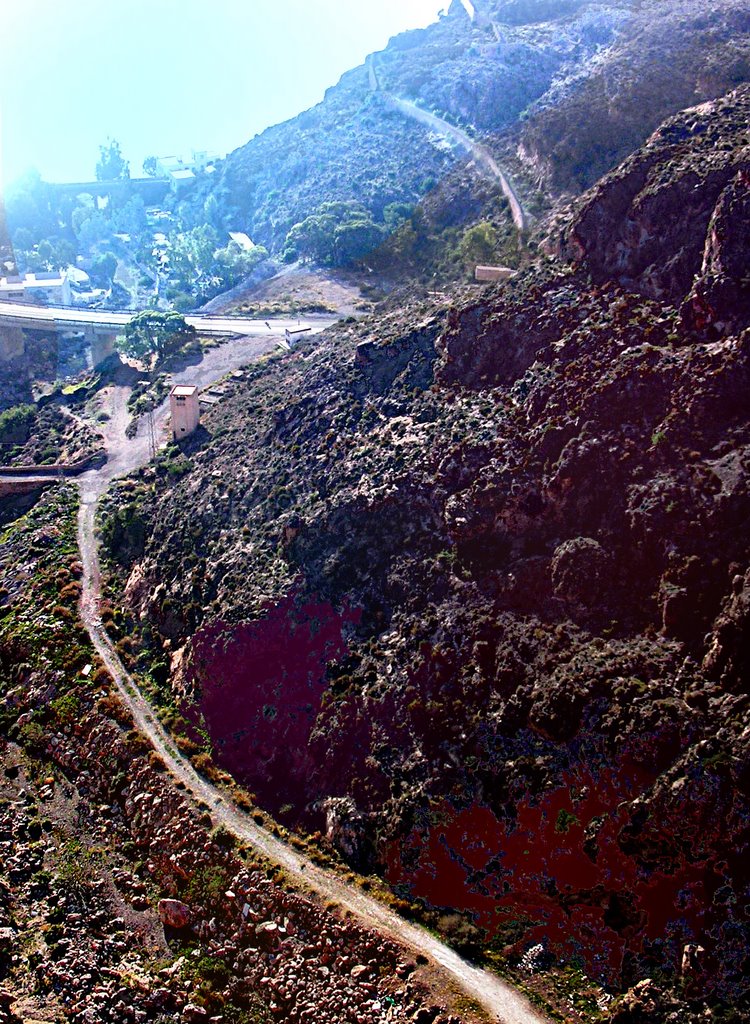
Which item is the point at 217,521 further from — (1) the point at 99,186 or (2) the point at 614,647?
(1) the point at 99,186

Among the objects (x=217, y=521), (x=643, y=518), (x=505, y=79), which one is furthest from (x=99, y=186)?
(x=643, y=518)

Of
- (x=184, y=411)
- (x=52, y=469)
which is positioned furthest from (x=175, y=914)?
(x=52, y=469)

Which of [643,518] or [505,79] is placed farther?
[505,79]

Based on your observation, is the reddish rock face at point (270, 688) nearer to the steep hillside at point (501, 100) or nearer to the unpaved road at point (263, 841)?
the unpaved road at point (263, 841)

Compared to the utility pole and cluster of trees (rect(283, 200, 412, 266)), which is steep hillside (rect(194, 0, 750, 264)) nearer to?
cluster of trees (rect(283, 200, 412, 266))

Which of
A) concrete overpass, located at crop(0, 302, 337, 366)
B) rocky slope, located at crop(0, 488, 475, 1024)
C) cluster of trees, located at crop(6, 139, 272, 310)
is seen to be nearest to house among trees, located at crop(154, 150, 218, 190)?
cluster of trees, located at crop(6, 139, 272, 310)

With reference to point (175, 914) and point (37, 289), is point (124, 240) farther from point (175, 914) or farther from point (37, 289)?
point (175, 914)
